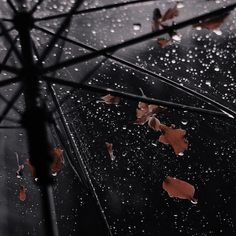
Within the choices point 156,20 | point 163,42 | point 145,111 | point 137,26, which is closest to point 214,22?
point 156,20

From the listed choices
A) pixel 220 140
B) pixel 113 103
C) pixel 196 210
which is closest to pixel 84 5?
pixel 113 103

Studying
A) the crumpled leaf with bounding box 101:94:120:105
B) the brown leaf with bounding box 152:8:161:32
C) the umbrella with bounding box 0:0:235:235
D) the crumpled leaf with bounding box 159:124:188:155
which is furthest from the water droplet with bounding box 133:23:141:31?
the crumpled leaf with bounding box 159:124:188:155

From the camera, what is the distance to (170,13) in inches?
74.2

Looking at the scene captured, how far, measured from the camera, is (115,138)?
307 cm

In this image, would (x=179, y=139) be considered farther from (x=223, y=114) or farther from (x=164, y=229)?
(x=164, y=229)

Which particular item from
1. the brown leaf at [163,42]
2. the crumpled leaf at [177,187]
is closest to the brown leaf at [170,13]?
the brown leaf at [163,42]

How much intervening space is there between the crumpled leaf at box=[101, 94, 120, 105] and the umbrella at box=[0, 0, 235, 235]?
11 millimetres

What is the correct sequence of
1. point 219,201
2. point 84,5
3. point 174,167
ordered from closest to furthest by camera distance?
point 84,5 < point 174,167 < point 219,201

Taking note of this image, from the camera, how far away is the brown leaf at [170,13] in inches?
73.0

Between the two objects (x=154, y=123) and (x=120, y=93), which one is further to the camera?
(x=154, y=123)

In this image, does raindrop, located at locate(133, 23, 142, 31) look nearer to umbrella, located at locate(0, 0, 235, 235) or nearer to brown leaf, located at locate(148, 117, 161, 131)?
umbrella, located at locate(0, 0, 235, 235)

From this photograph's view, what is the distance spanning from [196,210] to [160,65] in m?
3.68

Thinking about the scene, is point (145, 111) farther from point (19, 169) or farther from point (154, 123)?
point (19, 169)

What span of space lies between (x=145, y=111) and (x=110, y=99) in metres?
0.24
